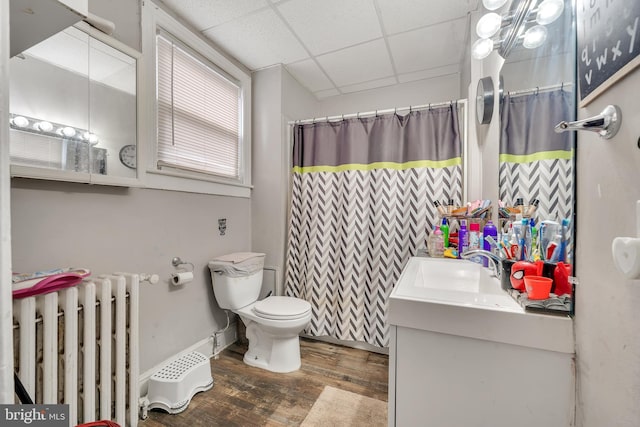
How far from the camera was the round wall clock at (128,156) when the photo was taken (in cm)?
127

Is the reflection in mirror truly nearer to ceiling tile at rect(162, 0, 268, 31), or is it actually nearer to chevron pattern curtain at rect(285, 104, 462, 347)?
chevron pattern curtain at rect(285, 104, 462, 347)

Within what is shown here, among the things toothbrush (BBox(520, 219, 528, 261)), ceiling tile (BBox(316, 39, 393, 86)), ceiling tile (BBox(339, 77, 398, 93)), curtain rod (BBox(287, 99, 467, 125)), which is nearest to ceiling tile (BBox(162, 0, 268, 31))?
ceiling tile (BBox(316, 39, 393, 86))

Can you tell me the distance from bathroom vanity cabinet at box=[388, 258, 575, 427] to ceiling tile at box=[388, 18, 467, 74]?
5.84 feet

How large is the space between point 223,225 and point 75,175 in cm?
96

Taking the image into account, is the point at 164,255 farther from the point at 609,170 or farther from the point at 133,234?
the point at 609,170

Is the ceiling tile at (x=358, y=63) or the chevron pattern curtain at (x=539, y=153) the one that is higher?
the ceiling tile at (x=358, y=63)

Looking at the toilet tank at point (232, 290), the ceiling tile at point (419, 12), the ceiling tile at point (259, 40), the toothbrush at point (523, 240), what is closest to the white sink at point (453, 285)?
the toothbrush at point (523, 240)

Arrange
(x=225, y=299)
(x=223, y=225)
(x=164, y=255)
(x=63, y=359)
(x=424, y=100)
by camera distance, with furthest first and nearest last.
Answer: (x=424, y=100) → (x=223, y=225) → (x=225, y=299) → (x=164, y=255) → (x=63, y=359)

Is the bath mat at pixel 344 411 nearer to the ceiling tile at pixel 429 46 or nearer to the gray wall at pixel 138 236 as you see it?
the gray wall at pixel 138 236

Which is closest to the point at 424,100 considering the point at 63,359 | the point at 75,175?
the point at 75,175

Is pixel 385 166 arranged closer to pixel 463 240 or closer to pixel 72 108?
pixel 463 240

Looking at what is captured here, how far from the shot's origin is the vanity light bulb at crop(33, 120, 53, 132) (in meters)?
0.99

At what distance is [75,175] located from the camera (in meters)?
1.07

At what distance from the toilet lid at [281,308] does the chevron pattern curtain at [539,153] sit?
1.30m
